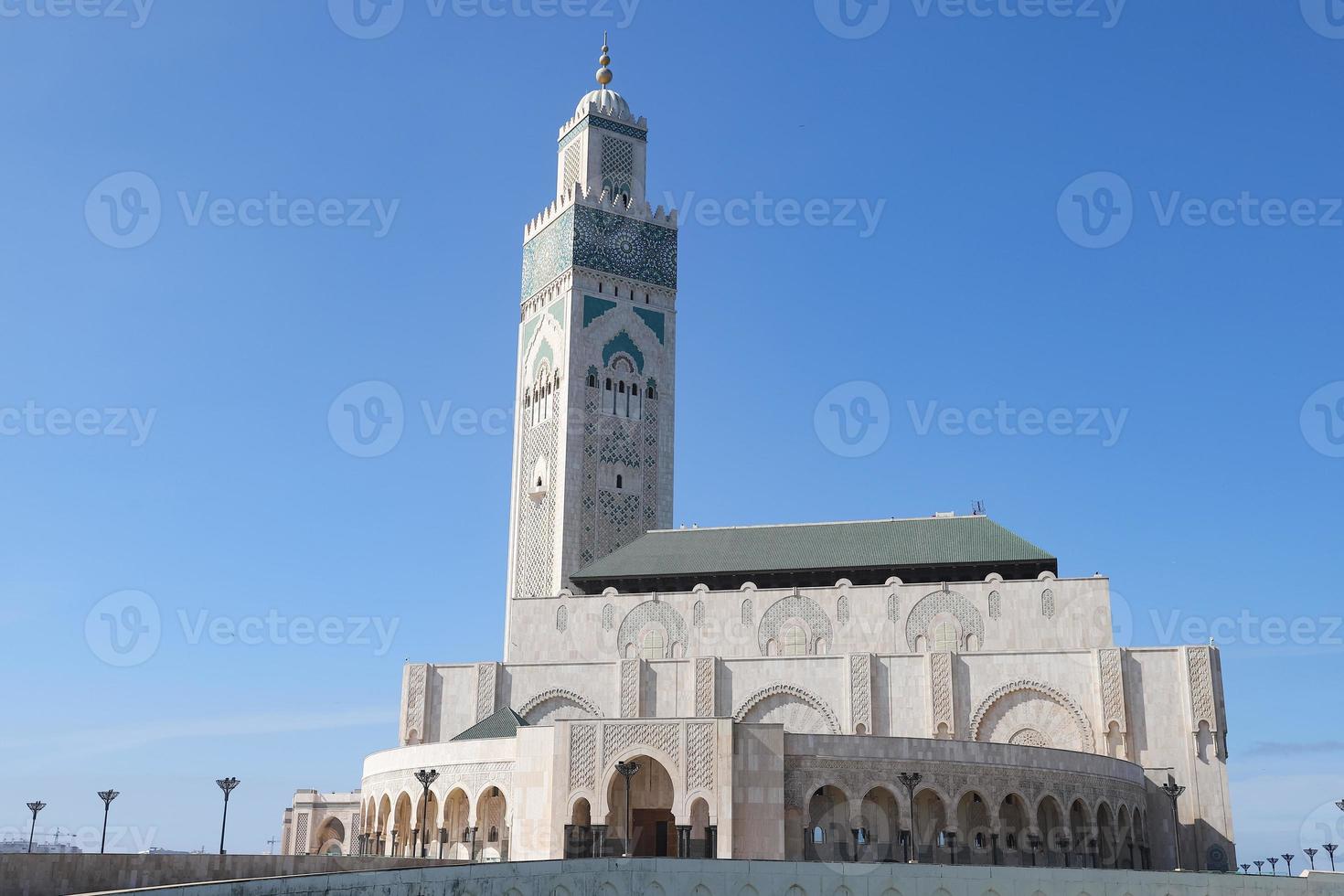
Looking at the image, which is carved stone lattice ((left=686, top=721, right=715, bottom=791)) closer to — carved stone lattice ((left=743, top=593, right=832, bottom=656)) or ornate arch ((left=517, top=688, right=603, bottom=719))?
carved stone lattice ((left=743, top=593, right=832, bottom=656))

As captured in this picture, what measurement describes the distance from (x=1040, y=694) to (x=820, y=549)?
896cm

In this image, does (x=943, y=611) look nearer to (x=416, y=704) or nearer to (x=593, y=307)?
(x=416, y=704)

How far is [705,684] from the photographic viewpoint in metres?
40.6

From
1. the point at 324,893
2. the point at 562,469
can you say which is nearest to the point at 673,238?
the point at 562,469

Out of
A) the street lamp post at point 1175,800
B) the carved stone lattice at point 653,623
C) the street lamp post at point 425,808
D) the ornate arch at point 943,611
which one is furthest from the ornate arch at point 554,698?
the street lamp post at point 1175,800

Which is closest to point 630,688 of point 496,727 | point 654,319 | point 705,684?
point 705,684

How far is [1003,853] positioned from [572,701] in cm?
1442

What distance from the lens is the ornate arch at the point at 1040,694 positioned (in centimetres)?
3866

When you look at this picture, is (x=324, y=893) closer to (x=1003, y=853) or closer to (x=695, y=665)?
(x=1003, y=853)

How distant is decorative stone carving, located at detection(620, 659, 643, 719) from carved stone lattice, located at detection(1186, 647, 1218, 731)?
16.3 metres

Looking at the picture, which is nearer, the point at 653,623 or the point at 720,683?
the point at 720,683

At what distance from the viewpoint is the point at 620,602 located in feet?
144

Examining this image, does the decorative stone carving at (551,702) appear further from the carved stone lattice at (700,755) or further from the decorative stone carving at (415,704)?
the carved stone lattice at (700,755)

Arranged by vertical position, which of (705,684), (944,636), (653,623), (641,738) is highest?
(653,623)
